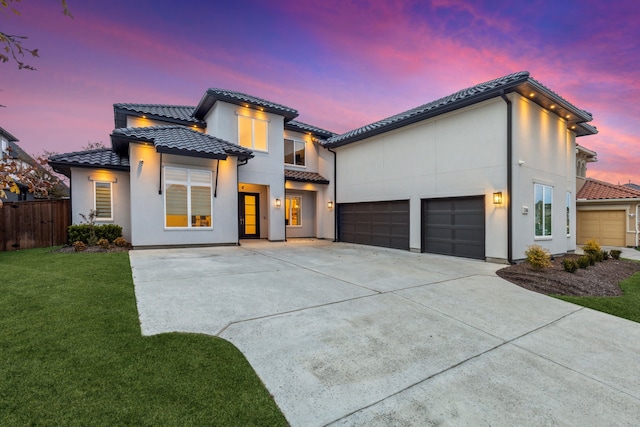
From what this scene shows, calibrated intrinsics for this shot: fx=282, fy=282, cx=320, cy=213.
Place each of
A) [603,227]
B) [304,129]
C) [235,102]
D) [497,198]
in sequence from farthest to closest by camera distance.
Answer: [603,227] → [304,129] → [235,102] → [497,198]

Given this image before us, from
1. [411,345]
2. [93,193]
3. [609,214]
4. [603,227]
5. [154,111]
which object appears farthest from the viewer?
[603,227]

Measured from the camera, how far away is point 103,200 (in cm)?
1161

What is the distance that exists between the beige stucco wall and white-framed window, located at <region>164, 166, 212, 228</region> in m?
2.96

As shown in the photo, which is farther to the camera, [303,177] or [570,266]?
[303,177]

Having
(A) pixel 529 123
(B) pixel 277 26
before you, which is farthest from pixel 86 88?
(A) pixel 529 123

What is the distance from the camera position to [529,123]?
29.2ft

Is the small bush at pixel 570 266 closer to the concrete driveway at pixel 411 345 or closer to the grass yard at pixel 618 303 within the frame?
the grass yard at pixel 618 303

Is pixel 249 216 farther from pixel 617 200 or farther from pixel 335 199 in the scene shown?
pixel 617 200

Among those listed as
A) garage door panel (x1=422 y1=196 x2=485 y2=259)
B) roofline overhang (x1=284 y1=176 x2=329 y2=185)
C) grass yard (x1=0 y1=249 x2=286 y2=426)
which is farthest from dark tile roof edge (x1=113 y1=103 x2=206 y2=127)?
garage door panel (x1=422 y1=196 x2=485 y2=259)

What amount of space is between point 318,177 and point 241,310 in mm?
11712

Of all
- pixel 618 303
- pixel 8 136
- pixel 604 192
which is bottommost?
pixel 618 303

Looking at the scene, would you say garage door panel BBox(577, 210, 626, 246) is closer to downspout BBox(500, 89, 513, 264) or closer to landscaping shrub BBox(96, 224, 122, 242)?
downspout BBox(500, 89, 513, 264)

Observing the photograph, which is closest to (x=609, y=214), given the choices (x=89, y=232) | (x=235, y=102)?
(x=235, y=102)

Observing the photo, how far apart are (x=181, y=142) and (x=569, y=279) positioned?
12.2 metres
